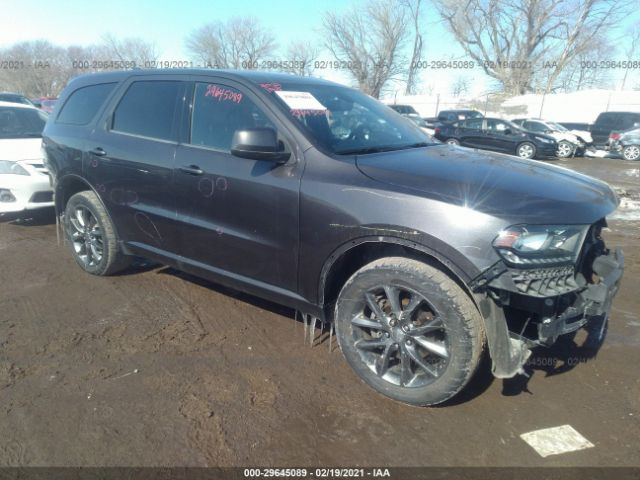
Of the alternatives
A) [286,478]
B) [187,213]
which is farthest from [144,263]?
[286,478]

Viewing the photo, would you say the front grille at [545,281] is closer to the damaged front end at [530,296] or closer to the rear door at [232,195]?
the damaged front end at [530,296]

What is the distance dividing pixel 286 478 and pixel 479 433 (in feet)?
3.35

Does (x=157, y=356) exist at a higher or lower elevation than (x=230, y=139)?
lower

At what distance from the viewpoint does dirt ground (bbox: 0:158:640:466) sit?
2.30 m

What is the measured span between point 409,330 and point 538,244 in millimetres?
800

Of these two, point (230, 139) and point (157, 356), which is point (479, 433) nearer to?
point (157, 356)

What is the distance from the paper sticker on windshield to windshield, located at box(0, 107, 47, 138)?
549cm

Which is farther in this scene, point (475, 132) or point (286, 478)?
point (475, 132)

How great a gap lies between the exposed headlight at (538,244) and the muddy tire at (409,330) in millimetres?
331

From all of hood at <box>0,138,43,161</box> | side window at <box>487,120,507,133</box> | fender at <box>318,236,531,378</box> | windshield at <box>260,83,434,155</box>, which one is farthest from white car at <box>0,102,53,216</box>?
side window at <box>487,120,507,133</box>

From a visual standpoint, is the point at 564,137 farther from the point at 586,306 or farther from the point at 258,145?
the point at 258,145

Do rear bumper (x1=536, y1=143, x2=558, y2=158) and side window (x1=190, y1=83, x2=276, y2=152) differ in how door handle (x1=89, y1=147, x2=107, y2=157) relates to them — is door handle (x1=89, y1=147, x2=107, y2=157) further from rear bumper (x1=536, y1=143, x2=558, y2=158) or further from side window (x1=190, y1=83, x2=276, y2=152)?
rear bumper (x1=536, y1=143, x2=558, y2=158)

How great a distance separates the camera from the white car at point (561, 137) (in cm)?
1817

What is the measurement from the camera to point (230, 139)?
10.4 feet
